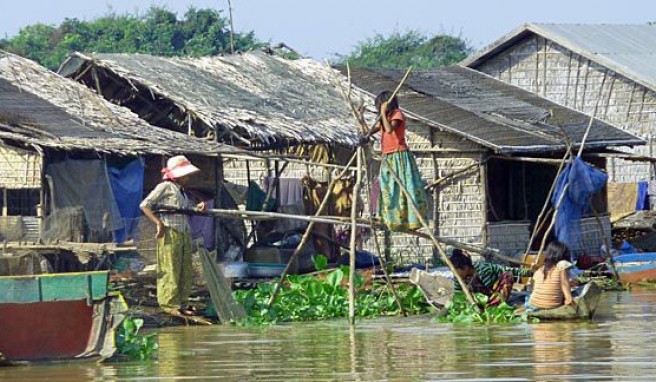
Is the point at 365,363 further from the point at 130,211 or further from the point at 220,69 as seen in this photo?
the point at 220,69

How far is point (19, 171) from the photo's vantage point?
15.8 m

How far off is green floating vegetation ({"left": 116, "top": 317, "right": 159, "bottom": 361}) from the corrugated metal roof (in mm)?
15463

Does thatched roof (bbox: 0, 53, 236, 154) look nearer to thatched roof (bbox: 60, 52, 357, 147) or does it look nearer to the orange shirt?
thatched roof (bbox: 60, 52, 357, 147)

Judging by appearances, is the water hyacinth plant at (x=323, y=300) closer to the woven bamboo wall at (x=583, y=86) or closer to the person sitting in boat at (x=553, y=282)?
the person sitting in boat at (x=553, y=282)

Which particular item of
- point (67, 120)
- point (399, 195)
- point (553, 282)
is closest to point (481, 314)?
point (553, 282)

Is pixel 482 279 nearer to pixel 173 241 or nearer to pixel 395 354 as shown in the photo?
pixel 173 241

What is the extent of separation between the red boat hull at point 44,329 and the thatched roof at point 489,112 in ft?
31.2

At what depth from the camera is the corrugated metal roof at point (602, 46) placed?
25.3 metres

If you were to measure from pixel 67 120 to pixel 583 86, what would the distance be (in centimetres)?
1170

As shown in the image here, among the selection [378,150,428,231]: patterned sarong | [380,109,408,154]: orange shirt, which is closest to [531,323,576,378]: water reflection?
[378,150,428,231]: patterned sarong

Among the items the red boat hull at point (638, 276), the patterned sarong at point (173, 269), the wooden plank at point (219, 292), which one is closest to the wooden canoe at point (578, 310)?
the wooden plank at point (219, 292)

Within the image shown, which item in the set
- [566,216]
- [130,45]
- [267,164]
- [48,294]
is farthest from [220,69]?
[130,45]

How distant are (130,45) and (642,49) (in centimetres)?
1757

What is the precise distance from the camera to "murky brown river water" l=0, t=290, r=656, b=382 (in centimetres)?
973
